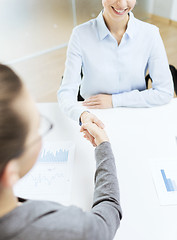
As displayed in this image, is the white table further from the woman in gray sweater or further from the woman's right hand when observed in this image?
the woman in gray sweater

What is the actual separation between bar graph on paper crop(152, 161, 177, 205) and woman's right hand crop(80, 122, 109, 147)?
0.23 m

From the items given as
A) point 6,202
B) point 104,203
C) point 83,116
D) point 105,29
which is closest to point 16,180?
point 6,202

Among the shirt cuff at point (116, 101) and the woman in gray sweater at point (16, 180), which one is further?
the shirt cuff at point (116, 101)

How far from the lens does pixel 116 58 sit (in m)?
1.30

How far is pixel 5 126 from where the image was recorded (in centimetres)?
42

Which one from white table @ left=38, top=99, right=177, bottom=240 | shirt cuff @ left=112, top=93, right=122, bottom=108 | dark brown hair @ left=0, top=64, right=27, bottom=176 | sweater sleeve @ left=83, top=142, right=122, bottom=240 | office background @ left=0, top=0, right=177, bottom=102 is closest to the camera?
dark brown hair @ left=0, top=64, right=27, bottom=176

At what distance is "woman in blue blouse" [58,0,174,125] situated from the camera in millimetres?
1240

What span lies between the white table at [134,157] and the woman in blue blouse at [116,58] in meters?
0.07

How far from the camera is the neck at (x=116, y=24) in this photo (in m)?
1.25

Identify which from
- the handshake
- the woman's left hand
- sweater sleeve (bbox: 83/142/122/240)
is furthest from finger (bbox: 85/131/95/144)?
the woman's left hand

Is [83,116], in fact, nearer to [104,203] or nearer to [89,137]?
[89,137]

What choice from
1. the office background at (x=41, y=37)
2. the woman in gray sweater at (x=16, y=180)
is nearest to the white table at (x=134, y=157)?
the woman in gray sweater at (x=16, y=180)

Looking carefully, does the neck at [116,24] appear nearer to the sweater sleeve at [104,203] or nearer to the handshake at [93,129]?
the handshake at [93,129]

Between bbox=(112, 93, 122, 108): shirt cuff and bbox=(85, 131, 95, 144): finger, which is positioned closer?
bbox=(85, 131, 95, 144): finger
